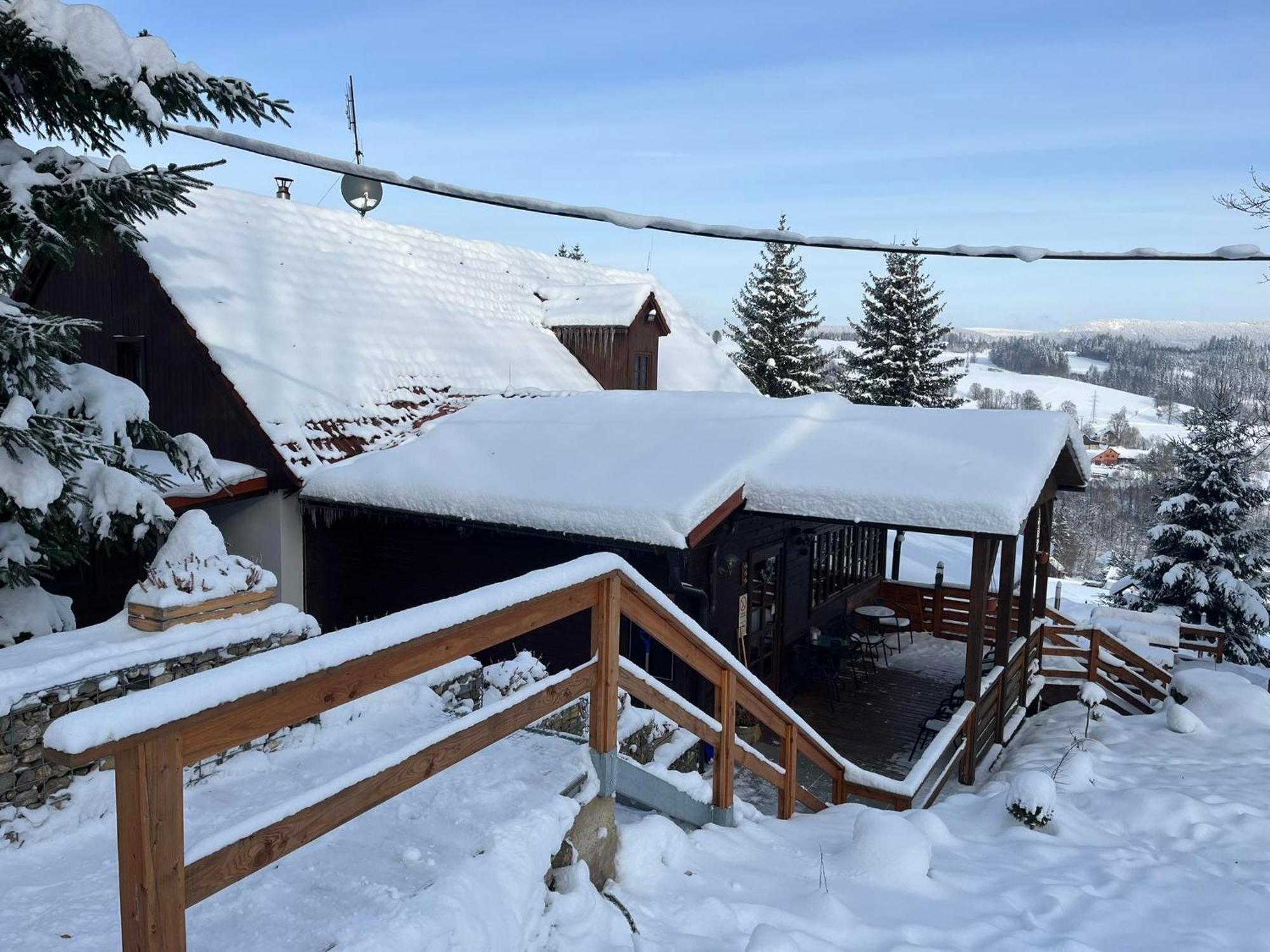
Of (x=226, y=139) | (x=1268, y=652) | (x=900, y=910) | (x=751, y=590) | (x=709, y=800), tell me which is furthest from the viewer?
(x=1268, y=652)

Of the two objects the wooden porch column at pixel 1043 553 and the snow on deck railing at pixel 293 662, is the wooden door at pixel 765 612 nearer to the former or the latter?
the wooden porch column at pixel 1043 553

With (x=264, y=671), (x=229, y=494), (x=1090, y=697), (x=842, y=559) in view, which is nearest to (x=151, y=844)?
(x=264, y=671)

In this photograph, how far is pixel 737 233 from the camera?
615 centimetres

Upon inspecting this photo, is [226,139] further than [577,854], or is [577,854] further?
[226,139]

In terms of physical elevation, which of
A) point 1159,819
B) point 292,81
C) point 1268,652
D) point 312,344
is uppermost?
point 292,81

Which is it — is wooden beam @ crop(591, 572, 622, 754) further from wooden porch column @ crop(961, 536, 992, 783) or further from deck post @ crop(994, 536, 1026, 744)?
deck post @ crop(994, 536, 1026, 744)

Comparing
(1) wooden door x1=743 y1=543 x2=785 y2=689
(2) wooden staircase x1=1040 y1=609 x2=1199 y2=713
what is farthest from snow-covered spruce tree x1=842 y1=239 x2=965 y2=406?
(1) wooden door x1=743 y1=543 x2=785 y2=689

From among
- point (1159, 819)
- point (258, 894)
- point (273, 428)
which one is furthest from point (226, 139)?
point (1159, 819)

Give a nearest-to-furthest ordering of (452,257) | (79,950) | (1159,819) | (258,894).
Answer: (79,950) < (258,894) < (1159,819) < (452,257)

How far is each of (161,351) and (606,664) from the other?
10.6m

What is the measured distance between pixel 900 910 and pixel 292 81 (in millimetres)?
7113

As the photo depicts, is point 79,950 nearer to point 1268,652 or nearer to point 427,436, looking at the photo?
point 427,436

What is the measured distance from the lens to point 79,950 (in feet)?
10.5

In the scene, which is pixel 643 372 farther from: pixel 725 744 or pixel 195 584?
pixel 725 744
